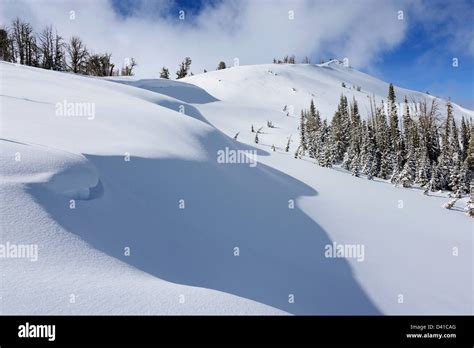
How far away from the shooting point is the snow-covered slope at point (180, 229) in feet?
14.1

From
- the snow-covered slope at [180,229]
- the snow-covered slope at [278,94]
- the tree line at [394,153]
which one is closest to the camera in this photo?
the snow-covered slope at [180,229]

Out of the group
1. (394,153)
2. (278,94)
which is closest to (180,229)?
(394,153)

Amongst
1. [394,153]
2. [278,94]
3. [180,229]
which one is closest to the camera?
[180,229]

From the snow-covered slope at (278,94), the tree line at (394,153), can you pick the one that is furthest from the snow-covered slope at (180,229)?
the snow-covered slope at (278,94)

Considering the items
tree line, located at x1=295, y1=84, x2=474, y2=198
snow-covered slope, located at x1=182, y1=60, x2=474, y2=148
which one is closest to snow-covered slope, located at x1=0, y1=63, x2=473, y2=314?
tree line, located at x1=295, y1=84, x2=474, y2=198

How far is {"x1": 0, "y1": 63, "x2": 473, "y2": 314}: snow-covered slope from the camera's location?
4.29 m

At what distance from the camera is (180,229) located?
274 inches

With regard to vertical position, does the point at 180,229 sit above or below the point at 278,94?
below

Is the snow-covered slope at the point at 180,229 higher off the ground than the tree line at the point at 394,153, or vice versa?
the tree line at the point at 394,153

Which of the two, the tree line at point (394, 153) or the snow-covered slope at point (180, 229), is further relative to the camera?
the tree line at point (394, 153)

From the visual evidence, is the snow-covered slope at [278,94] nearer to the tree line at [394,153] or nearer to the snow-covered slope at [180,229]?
the tree line at [394,153]

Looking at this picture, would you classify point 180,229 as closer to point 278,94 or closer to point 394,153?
point 394,153

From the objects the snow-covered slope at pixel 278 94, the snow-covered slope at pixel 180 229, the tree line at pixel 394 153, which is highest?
the snow-covered slope at pixel 278 94
